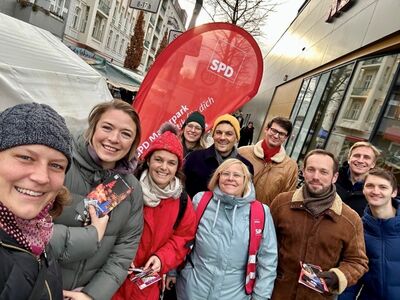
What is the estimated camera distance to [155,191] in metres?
2.32

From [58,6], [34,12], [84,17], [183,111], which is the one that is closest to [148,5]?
[183,111]

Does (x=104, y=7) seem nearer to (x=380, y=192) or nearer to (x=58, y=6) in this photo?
(x=58, y=6)

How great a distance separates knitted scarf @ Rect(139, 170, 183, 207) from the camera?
2.28 meters

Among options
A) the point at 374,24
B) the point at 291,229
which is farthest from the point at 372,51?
the point at 291,229

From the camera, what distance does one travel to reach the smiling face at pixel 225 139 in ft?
11.1

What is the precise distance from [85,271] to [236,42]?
3423mm

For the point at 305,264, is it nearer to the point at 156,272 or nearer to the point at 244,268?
the point at 244,268

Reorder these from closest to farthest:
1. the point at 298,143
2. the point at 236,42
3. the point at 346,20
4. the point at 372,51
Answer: the point at 236,42
the point at 372,51
the point at 346,20
the point at 298,143

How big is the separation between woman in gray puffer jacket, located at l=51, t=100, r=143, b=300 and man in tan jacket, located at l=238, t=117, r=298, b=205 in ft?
5.78

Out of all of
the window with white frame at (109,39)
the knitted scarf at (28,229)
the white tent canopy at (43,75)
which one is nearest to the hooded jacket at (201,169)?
the knitted scarf at (28,229)

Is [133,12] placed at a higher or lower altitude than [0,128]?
higher

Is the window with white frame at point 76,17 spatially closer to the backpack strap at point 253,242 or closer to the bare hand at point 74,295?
the backpack strap at point 253,242

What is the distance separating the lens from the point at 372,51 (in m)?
5.82

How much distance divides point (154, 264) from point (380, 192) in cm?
186
